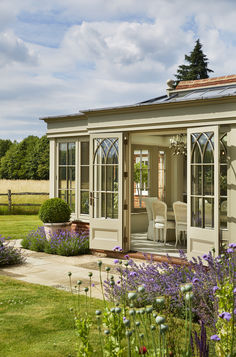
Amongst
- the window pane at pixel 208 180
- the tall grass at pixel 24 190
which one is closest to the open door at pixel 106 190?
the window pane at pixel 208 180

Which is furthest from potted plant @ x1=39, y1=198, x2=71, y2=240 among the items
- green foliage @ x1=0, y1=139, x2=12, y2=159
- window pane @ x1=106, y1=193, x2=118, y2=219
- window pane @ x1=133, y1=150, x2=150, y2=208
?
green foliage @ x1=0, y1=139, x2=12, y2=159

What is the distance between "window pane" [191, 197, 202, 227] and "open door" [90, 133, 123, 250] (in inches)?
61.1

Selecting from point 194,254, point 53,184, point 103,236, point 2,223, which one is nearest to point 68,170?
point 53,184

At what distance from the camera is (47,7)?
23.7 ft

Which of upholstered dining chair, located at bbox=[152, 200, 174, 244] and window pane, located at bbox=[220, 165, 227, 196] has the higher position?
window pane, located at bbox=[220, 165, 227, 196]

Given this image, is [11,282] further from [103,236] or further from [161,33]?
[161,33]

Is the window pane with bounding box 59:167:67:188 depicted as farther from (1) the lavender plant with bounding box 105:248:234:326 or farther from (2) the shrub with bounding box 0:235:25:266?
(1) the lavender plant with bounding box 105:248:234:326

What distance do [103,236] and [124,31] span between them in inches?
178

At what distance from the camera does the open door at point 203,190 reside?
6.57 metres

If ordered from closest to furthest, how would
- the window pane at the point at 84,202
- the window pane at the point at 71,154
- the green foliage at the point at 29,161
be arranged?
the window pane at the point at 84,202
the window pane at the point at 71,154
the green foliage at the point at 29,161

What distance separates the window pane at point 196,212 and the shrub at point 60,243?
102 inches

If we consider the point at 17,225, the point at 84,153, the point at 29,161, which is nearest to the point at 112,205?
the point at 84,153

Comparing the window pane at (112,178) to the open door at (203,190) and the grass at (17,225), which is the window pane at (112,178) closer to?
the open door at (203,190)

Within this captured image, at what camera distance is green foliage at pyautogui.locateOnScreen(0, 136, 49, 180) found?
4672 centimetres
